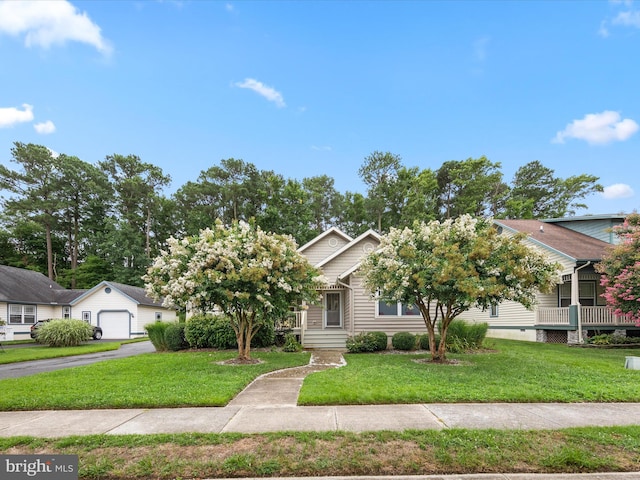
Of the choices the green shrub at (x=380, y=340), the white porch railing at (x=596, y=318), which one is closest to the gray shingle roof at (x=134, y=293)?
the green shrub at (x=380, y=340)

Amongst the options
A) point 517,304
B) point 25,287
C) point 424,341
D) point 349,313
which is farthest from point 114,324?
point 517,304

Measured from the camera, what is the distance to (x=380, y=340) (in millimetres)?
13539

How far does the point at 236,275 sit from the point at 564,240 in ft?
53.3

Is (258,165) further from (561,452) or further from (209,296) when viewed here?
(561,452)

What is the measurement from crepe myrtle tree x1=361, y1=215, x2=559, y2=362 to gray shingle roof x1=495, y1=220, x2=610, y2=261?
A: 19.0ft

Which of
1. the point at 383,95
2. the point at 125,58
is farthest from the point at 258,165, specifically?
the point at 125,58

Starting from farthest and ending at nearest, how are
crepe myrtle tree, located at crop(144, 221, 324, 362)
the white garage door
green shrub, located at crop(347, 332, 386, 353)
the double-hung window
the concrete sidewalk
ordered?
the white garage door < the double-hung window < green shrub, located at crop(347, 332, 386, 353) < crepe myrtle tree, located at crop(144, 221, 324, 362) < the concrete sidewalk

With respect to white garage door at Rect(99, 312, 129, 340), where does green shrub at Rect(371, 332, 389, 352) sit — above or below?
above

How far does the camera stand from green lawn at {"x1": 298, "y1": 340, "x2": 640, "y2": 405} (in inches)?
251

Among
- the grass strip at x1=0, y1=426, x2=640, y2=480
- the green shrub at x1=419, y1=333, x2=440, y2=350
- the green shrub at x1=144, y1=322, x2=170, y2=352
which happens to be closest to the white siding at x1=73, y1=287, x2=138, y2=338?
the green shrub at x1=144, y1=322, x2=170, y2=352

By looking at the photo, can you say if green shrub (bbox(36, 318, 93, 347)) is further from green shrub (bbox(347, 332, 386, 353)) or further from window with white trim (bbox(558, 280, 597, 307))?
window with white trim (bbox(558, 280, 597, 307))

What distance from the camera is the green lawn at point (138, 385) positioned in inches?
247

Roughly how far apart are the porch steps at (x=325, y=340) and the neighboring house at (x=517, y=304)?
0.04 meters

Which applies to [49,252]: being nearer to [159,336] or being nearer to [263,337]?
[159,336]
